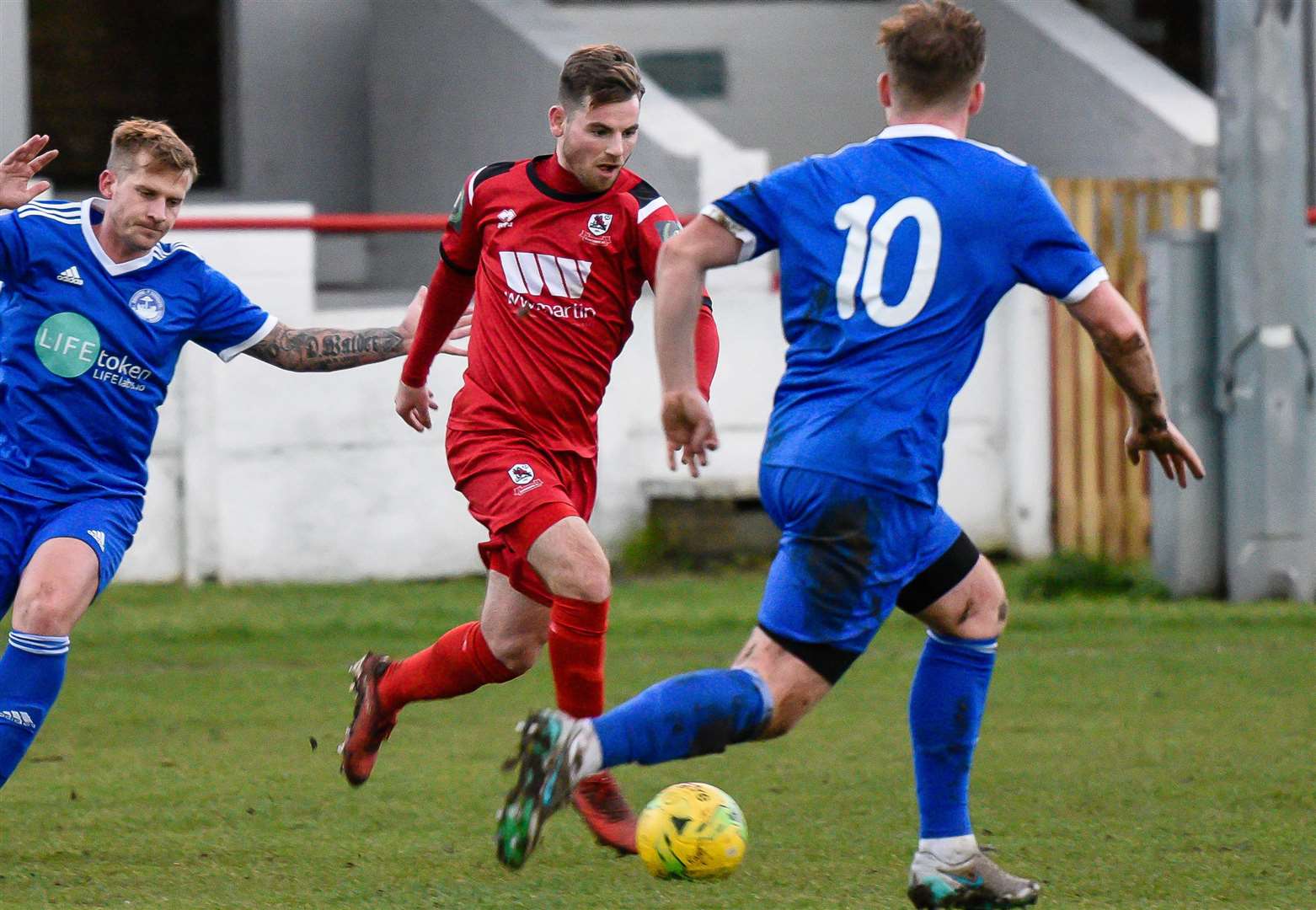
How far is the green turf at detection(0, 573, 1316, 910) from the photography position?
16.1ft

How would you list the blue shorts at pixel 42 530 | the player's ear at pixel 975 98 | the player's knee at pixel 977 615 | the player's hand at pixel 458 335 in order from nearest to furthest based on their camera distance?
the player's ear at pixel 975 98, the player's knee at pixel 977 615, the blue shorts at pixel 42 530, the player's hand at pixel 458 335

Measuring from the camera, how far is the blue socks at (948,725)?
Result: 4.52 meters


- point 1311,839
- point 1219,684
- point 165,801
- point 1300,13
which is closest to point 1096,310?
point 1311,839

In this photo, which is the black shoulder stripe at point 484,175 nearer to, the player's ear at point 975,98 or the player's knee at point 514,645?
the player's knee at point 514,645

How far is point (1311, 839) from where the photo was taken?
530cm

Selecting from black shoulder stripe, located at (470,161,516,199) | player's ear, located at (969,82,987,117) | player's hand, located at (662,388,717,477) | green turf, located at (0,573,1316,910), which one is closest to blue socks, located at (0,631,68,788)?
green turf, located at (0,573,1316,910)

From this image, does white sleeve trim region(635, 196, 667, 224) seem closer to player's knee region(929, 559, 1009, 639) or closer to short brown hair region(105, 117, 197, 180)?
short brown hair region(105, 117, 197, 180)

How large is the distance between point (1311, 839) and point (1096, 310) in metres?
1.88

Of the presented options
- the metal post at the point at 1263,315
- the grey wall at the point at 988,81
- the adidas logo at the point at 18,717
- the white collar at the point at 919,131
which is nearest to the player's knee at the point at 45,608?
the adidas logo at the point at 18,717

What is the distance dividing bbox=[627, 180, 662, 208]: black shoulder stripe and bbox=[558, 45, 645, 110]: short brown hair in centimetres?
27

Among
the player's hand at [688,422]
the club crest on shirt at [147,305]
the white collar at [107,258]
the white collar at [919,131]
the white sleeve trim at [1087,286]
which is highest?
the white collar at [919,131]

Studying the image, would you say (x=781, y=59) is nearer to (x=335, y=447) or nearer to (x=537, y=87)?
(x=537, y=87)

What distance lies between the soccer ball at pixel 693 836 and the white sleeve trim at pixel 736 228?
1349 mm

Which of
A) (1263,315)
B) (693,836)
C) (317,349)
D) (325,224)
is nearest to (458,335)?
(317,349)
